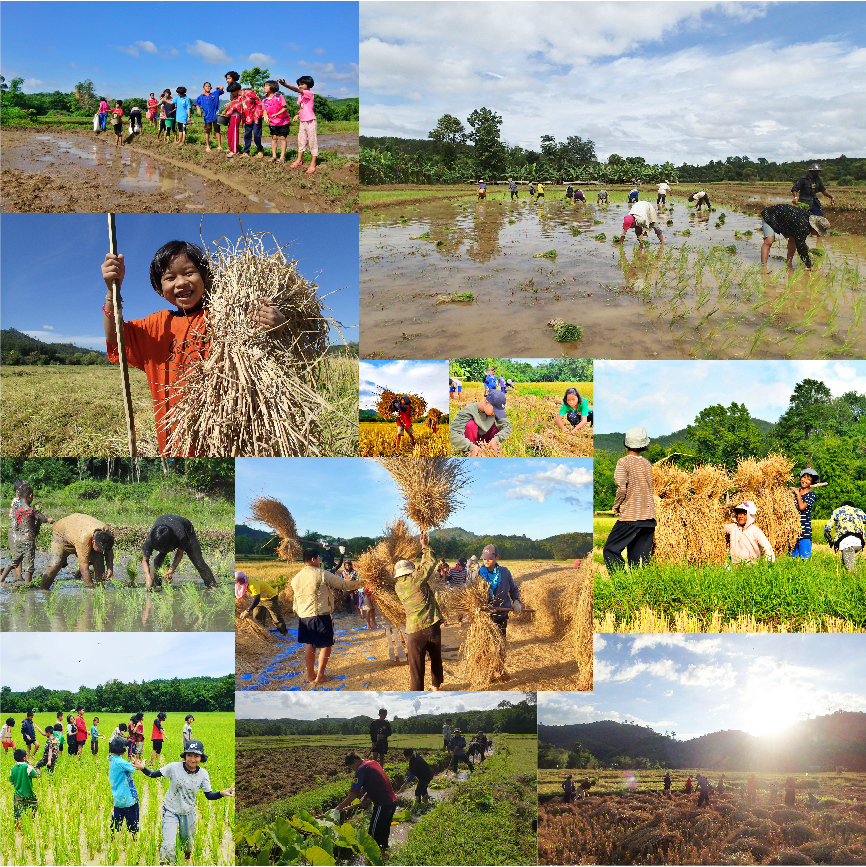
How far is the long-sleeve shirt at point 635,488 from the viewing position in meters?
5.98

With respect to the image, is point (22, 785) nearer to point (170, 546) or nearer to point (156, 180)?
point (170, 546)

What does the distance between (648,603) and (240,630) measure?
3671 mm

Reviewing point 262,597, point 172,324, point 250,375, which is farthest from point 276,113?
point 262,597

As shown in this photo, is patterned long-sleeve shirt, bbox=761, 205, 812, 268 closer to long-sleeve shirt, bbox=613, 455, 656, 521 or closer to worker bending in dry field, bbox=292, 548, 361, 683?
long-sleeve shirt, bbox=613, 455, 656, 521

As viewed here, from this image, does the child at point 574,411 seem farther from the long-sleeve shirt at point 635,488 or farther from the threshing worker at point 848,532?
the threshing worker at point 848,532

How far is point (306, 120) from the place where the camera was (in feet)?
26.2

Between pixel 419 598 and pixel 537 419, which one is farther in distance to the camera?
pixel 537 419

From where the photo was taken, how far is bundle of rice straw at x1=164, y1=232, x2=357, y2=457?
5.46 metres

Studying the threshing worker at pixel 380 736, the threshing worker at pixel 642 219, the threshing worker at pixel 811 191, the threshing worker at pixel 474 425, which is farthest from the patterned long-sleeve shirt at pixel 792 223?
the threshing worker at pixel 380 736

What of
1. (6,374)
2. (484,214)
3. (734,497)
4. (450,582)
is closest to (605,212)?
(484,214)

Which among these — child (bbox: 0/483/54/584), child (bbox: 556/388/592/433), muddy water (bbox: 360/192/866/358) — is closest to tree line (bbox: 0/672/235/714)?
child (bbox: 0/483/54/584)

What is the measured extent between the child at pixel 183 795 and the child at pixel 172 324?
2882mm

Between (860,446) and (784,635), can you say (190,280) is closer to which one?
(784,635)

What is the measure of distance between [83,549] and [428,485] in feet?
10.5
